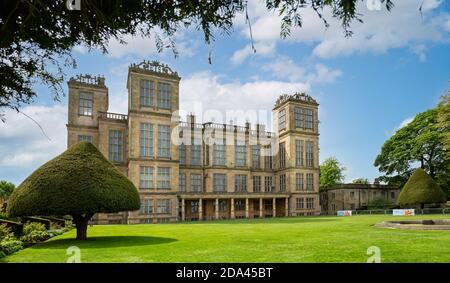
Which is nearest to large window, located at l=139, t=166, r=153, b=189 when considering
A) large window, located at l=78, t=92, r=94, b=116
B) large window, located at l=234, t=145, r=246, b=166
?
large window, located at l=78, t=92, r=94, b=116

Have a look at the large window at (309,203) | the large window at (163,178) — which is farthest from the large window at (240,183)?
the large window at (163,178)

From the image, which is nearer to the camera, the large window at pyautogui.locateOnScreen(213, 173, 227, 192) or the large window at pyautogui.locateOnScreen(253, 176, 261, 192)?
the large window at pyautogui.locateOnScreen(213, 173, 227, 192)

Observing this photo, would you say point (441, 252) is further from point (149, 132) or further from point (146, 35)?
point (149, 132)

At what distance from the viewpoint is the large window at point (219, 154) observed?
45969mm

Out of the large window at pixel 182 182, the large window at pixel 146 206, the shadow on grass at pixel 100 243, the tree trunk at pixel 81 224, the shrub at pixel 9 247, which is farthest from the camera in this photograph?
the large window at pixel 182 182

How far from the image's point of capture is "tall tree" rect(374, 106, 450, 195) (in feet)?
133

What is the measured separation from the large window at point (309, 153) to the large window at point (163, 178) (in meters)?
19.2

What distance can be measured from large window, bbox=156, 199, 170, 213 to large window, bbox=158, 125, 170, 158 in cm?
438

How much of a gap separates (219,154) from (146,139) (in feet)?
38.7

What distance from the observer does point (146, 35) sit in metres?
5.21

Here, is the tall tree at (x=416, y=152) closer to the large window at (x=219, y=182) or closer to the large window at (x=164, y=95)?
the large window at (x=219, y=182)

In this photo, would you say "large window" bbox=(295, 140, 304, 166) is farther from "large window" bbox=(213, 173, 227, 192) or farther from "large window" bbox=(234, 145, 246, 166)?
"large window" bbox=(213, 173, 227, 192)

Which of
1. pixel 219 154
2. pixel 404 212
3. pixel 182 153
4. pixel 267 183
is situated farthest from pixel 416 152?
pixel 182 153

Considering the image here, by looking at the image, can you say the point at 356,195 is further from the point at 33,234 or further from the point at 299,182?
the point at 33,234
